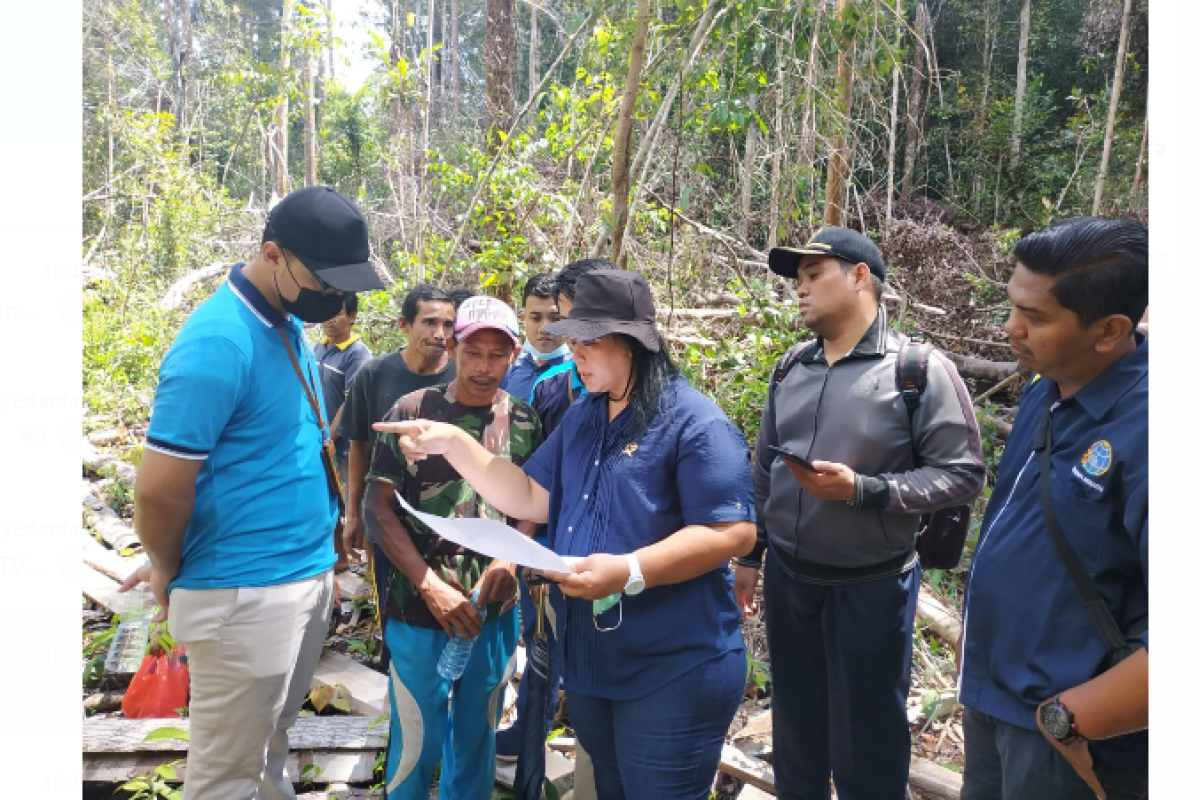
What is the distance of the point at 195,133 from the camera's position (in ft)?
73.9

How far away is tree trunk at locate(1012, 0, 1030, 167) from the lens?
15.9 m

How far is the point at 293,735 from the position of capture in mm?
3512

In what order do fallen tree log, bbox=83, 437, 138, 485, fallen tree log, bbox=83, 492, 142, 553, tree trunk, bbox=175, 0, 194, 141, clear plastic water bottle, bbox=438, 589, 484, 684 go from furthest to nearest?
tree trunk, bbox=175, 0, 194, 141 → fallen tree log, bbox=83, 437, 138, 485 → fallen tree log, bbox=83, 492, 142, 553 → clear plastic water bottle, bbox=438, 589, 484, 684

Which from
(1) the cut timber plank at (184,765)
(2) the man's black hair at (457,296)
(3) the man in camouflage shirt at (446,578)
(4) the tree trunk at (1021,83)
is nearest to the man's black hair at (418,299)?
(2) the man's black hair at (457,296)

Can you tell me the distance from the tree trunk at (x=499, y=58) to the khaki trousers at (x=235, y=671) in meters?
6.80

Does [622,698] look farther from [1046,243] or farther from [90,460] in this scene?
[90,460]

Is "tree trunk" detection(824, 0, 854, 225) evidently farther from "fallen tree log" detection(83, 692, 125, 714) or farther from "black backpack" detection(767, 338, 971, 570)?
"fallen tree log" detection(83, 692, 125, 714)

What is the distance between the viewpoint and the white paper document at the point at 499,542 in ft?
5.81

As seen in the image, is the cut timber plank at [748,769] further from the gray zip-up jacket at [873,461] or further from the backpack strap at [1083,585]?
the backpack strap at [1083,585]

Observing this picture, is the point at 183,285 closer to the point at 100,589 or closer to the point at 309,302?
the point at 100,589

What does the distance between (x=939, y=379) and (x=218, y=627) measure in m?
2.31

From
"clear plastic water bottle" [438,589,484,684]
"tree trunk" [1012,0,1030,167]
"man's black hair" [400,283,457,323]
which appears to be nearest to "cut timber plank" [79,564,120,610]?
"man's black hair" [400,283,457,323]

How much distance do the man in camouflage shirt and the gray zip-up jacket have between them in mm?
937
